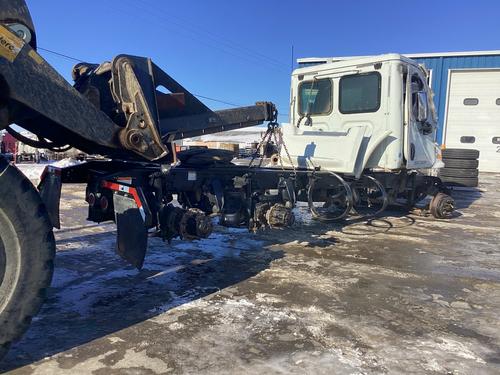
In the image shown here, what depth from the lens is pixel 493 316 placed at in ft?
12.7

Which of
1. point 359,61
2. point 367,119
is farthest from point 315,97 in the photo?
point 367,119

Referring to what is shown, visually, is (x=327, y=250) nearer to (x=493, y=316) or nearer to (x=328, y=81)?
(x=493, y=316)

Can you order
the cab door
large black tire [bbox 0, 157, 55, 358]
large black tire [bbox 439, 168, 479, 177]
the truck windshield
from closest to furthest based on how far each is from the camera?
large black tire [bbox 0, 157, 55, 358], the cab door, the truck windshield, large black tire [bbox 439, 168, 479, 177]

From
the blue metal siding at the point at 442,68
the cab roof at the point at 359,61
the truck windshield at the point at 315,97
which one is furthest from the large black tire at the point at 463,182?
the blue metal siding at the point at 442,68

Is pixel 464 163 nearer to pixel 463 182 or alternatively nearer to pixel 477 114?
pixel 463 182

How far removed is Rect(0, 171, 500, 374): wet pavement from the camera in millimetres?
2953

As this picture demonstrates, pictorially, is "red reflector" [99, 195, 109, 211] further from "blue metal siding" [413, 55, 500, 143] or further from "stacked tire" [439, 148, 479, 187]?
"blue metal siding" [413, 55, 500, 143]

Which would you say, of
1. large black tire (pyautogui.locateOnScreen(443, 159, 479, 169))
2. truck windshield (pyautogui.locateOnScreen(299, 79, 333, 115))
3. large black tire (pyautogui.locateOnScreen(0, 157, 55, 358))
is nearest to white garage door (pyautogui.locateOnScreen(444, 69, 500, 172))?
large black tire (pyautogui.locateOnScreen(443, 159, 479, 169))

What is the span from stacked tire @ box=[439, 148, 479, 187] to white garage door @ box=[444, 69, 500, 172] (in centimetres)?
932

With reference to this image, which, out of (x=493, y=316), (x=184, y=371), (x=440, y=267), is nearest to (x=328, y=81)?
(x=440, y=267)

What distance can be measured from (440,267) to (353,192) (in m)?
2.06

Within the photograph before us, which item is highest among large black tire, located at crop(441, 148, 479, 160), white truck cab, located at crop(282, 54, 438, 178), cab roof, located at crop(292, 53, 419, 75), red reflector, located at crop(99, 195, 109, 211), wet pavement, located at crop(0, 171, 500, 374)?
cab roof, located at crop(292, 53, 419, 75)

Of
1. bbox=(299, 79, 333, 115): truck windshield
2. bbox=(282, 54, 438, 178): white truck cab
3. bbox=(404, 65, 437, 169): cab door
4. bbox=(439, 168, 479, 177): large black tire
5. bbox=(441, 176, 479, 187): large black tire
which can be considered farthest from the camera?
bbox=(439, 168, 479, 177): large black tire

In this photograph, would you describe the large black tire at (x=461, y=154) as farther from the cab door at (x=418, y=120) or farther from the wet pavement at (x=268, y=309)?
the wet pavement at (x=268, y=309)
